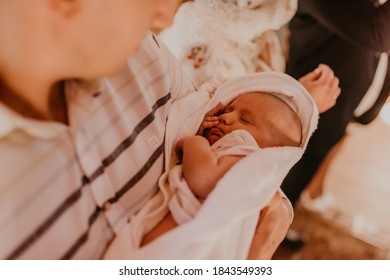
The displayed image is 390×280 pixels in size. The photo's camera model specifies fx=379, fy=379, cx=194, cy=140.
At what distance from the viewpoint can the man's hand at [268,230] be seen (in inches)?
28.1

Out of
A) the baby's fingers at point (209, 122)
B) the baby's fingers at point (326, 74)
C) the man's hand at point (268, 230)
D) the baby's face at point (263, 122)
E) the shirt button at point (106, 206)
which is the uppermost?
the shirt button at point (106, 206)

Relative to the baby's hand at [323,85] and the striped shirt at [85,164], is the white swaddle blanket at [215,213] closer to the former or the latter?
the striped shirt at [85,164]

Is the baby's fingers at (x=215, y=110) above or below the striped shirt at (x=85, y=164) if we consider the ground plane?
below

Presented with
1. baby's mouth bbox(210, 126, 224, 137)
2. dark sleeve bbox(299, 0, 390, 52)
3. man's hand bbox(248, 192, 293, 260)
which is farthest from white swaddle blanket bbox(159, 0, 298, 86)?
man's hand bbox(248, 192, 293, 260)

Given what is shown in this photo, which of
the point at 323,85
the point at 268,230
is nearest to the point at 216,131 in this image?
the point at 268,230

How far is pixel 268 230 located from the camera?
2.37 feet

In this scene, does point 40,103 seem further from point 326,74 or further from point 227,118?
point 326,74

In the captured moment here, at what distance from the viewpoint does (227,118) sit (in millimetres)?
773

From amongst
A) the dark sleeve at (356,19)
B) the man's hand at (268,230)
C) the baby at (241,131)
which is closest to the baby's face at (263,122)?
the baby at (241,131)

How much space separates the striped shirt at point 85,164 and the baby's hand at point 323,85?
Answer: 39 centimetres

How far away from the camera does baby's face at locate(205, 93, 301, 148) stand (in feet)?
2.52

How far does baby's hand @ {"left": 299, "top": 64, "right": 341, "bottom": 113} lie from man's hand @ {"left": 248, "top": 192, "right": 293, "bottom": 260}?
308 mm

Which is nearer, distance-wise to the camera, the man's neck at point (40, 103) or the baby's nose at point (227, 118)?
the man's neck at point (40, 103)
